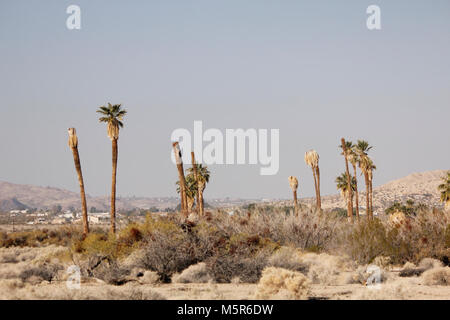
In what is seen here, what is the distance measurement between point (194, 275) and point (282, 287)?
5.44 metres

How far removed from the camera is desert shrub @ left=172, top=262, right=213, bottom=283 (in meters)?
19.8

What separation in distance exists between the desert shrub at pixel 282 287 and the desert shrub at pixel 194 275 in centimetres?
497

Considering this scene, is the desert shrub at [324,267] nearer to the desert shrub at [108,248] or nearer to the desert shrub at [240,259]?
the desert shrub at [240,259]

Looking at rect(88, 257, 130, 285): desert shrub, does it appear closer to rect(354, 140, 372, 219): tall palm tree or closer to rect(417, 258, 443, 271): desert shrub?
rect(417, 258, 443, 271): desert shrub

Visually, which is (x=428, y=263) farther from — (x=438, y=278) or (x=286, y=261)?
(x=286, y=261)

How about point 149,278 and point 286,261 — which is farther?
point 286,261

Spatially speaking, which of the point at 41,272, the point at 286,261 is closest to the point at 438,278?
the point at 286,261

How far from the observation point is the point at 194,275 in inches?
785

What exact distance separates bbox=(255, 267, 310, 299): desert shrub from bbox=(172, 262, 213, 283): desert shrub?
4971 millimetres

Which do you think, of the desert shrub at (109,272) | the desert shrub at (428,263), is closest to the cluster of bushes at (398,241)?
the desert shrub at (428,263)

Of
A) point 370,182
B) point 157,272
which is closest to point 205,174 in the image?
point 370,182

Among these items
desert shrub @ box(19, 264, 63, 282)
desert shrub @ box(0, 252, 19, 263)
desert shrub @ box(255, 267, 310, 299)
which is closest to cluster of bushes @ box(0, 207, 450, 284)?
desert shrub @ box(19, 264, 63, 282)
